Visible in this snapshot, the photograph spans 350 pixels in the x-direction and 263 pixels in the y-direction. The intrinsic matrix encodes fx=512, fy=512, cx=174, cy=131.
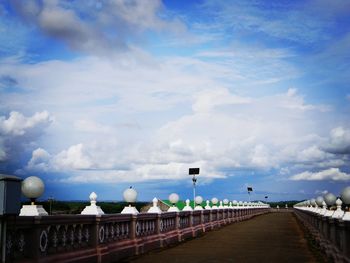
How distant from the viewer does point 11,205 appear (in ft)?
26.5

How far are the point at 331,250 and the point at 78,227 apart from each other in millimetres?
6670

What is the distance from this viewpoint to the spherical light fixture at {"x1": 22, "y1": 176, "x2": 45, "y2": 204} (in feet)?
33.5

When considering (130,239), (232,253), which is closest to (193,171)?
(232,253)

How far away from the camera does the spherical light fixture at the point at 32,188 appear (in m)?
10.2

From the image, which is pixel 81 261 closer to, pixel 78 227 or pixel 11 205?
pixel 78 227

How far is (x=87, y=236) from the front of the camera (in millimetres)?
12594

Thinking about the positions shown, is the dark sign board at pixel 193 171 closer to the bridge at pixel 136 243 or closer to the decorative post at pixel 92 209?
the bridge at pixel 136 243

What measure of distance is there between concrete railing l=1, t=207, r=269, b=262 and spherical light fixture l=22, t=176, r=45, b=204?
0.53 m

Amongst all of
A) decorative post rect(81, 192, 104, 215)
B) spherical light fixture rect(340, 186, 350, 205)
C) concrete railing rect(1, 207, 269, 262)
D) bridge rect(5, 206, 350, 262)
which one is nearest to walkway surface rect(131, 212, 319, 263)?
bridge rect(5, 206, 350, 262)

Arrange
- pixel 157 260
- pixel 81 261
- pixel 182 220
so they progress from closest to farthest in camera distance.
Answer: pixel 81 261
pixel 157 260
pixel 182 220

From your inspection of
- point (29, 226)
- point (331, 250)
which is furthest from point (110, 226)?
point (331, 250)

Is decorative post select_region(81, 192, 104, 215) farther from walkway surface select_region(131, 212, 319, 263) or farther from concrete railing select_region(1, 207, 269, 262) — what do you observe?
walkway surface select_region(131, 212, 319, 263)

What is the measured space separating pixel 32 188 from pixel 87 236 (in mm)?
2871

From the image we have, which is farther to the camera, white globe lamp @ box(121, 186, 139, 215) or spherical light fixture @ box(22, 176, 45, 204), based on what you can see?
white globe lamp @ box(121, 186, 139, 215)
